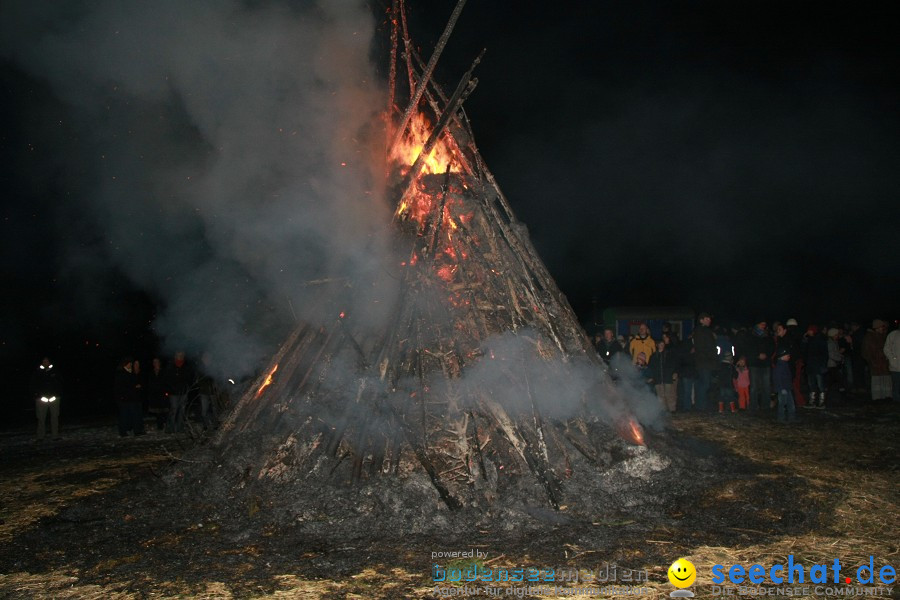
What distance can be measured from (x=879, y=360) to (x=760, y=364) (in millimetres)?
2357

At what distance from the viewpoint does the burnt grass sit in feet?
13.3

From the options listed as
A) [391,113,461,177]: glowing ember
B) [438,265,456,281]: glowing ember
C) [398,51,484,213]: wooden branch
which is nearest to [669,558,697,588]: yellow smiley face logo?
[438,265,456,281]: glowing ember

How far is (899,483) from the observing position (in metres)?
5.55

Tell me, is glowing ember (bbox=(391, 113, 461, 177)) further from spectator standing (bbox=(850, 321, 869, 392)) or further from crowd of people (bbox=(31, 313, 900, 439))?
spectator standing (bbox=(850, 321, 869, 392))

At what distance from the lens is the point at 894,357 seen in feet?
33.2

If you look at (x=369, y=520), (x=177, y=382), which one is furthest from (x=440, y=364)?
(x=177, y=382)

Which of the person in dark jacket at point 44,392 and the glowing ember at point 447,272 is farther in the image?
the person in dark jacket at point 44,392

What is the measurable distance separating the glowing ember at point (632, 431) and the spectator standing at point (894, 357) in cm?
683

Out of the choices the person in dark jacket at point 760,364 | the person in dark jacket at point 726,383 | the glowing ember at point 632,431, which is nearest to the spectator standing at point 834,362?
the person in dark jacket at point 760,364

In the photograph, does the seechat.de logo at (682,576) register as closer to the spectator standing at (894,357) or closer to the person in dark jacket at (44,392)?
the spectator standing at (894,357)

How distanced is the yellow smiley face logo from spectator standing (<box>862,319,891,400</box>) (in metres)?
9.03

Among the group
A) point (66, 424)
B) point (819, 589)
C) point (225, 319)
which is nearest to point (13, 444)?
point (66, 424)

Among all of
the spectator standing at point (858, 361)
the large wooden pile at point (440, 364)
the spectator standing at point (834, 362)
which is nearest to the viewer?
the large wooden pile at point (440, 364)

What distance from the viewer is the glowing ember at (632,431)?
19.2 ft
